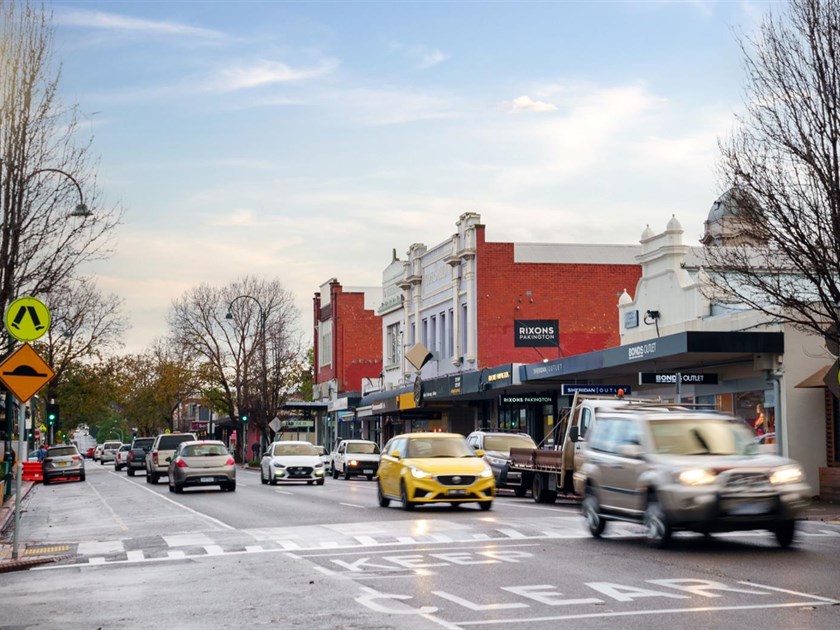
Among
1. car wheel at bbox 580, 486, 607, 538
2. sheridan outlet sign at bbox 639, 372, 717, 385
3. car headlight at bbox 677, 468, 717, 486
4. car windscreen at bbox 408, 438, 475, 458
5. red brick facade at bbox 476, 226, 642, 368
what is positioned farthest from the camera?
red brick facade at bbox 476, 226, 642, 368

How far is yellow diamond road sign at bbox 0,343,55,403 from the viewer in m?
17.4

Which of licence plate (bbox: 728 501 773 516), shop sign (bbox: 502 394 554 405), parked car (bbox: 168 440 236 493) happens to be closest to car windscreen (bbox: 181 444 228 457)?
parked car (bbox: 168 440 236 493)

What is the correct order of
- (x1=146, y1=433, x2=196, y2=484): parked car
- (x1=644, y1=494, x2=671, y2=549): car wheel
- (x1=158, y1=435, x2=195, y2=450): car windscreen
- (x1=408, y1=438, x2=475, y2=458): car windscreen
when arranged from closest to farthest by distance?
(x1=644, y1=494, x2=671, y2=549): car wheel < (x1=408, y1=438, x2=475, y2=458): car windscreen < (x1=146, y1=433, x2=196, y2=484): parked car < (x1=158, y1=435, x2=195, y2=450): car windscreen

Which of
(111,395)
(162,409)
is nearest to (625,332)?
(111,395)

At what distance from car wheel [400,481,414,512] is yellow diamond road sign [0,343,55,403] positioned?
910 centimetres

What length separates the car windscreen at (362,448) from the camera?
4984 cm

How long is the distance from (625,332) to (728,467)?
26.1 m

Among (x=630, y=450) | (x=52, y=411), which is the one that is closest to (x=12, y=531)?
(x=630, y=450)

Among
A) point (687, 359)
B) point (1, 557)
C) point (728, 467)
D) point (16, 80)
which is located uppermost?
point (16, 80)

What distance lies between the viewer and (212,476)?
118 feet

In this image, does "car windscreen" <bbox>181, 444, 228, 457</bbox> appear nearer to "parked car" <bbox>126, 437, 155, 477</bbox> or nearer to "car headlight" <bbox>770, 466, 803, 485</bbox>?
"parked car" <bbox>126, 437, 155, 477</bbox>

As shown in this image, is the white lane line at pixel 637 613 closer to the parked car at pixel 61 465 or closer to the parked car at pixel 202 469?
the parked car at pixel 202 469

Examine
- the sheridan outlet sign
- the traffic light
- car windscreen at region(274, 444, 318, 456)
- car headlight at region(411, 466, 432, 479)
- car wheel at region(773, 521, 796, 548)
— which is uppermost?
the sheridan outlet sign

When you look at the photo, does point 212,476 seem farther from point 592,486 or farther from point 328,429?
point 328,429
